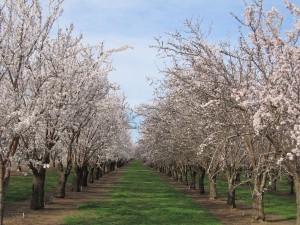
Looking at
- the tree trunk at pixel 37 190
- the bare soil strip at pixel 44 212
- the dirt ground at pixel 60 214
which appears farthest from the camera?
the tree trunk at pixel 37 190

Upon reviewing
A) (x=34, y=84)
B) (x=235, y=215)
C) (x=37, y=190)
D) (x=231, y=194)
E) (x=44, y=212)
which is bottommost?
(x=235, y=215)

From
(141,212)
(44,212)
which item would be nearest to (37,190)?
(44,212)

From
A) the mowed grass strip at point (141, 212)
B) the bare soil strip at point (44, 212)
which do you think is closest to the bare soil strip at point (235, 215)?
the mowed grass strip at point (141, 212)

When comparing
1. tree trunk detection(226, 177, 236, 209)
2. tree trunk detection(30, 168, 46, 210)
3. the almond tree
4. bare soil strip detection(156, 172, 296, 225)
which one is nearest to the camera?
the almond tree

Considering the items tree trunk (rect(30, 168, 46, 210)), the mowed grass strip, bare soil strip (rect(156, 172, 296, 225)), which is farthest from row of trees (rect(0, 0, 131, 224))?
bare soil strip (rect(156, 172, 296, 225))

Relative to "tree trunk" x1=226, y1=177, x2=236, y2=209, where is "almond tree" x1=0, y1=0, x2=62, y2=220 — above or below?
above

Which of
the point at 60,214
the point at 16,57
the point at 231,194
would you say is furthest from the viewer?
the point at 231,194

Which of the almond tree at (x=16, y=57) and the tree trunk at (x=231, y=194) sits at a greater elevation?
the almond tree at (x=16, y=57)

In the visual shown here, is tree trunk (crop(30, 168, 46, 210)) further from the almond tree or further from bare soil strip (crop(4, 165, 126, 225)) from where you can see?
the almond tree

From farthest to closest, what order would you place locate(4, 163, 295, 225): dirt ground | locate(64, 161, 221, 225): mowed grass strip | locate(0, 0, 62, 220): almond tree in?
1. locate(64, 161, 221, 225): mowed grass strip
2. locate(4, 163, 295, 225): dirt ground
3. locate(0, 0, 62, 220): almond tree

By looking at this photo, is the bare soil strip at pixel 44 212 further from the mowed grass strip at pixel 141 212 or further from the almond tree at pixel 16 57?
the almond tree at pixel 16 57

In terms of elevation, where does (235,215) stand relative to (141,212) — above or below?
below

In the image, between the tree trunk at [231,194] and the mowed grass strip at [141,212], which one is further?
the tree trunk at [231,194]

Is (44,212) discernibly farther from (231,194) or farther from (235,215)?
(231,194)
